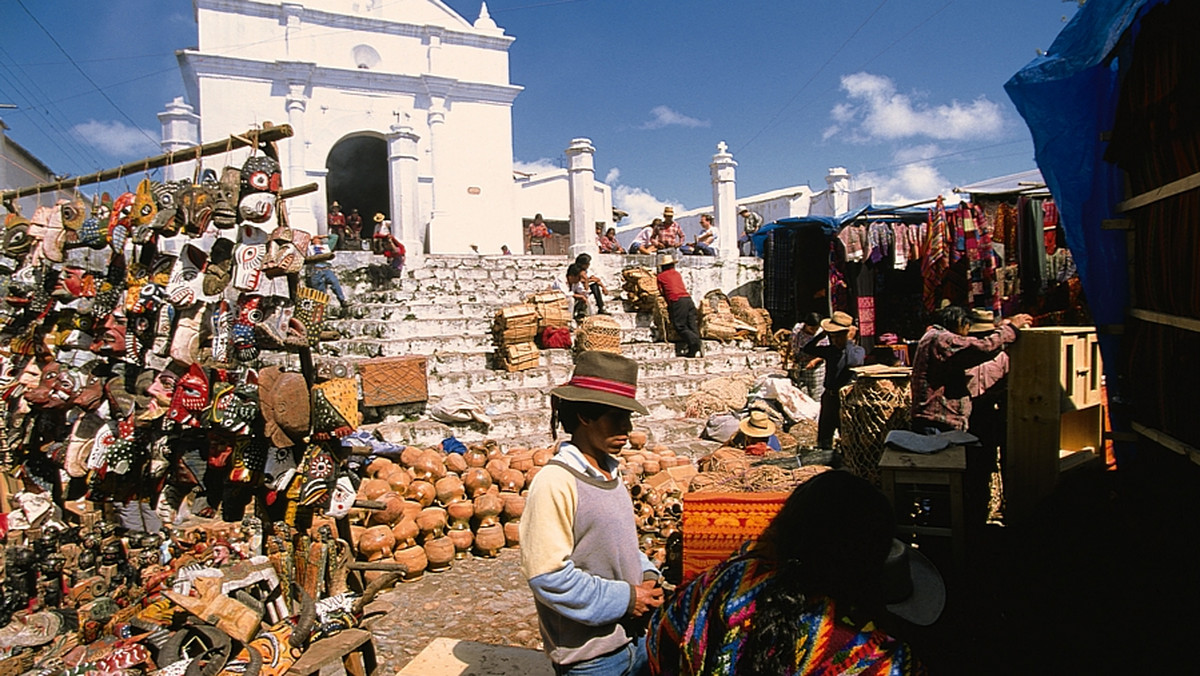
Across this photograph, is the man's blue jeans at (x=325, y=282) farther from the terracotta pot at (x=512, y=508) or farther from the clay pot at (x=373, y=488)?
the terracotta pot at (x=512, y=508)

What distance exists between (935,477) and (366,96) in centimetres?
1681

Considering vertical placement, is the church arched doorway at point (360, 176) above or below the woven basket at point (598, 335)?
above

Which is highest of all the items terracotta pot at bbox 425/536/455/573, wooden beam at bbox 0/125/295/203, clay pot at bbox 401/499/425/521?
wooden beam at bbox 0/125/295/203

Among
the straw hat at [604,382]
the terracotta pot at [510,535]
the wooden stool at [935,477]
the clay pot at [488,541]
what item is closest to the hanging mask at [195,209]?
the clay pot at [488,541]

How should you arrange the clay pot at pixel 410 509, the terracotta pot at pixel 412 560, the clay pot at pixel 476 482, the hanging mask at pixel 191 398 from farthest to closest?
the clay pot at pixel 476 482, the clay pot at pixel 410 509, the terracotta pot at pixel 412 560, the hanging mask at pixel 191 398

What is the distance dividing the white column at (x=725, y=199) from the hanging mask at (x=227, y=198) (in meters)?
11.2

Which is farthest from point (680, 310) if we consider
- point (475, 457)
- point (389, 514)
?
point (389, 514)

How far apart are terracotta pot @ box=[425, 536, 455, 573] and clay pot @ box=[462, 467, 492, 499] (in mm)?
659

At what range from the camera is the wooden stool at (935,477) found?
10.3ft

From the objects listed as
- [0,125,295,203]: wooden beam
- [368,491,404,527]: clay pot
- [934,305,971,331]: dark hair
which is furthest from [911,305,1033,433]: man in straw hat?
[0,125,295,203]: wooden beam

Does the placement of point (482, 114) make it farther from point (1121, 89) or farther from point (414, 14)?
point (1121, 89)

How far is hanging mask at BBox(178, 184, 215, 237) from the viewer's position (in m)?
4.50

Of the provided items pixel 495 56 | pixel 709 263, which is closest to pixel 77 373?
pixel 709 263

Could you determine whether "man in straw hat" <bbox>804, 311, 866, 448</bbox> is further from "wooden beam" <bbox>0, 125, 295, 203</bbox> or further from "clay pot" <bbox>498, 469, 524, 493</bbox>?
"wooden beam" <bbox>0, 125, 295, 203</bbox>
